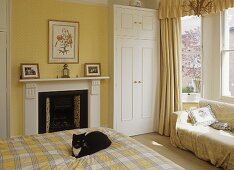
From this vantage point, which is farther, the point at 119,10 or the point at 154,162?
the point at 119,10

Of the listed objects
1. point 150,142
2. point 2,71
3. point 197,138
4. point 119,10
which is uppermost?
point 119,10

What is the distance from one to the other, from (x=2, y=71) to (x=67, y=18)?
1453 mm

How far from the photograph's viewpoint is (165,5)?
176 inches

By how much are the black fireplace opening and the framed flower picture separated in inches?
23.7

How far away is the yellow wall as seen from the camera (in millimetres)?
3828

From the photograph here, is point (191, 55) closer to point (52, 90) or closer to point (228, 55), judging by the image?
point (228, 55)

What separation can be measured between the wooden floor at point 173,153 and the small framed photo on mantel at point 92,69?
4.69 ft

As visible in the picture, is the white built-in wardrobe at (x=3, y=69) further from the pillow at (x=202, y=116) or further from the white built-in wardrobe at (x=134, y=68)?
the pillow at (x=202, y=116)

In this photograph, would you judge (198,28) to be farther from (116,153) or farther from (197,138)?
(116,153)

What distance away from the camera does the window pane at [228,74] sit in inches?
Result: 159

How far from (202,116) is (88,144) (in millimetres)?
2271

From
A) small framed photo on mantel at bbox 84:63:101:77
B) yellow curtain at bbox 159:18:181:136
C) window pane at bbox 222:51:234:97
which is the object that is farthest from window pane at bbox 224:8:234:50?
small framed photo on mantel at bbox 84:63:101:77

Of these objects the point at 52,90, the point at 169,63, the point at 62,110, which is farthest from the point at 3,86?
the point at 169,63

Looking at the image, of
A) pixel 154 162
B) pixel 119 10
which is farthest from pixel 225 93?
pixel 154 162
